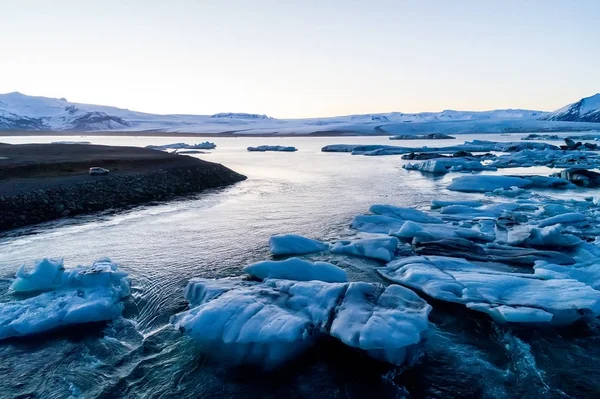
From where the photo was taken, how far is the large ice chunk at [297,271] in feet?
18.2

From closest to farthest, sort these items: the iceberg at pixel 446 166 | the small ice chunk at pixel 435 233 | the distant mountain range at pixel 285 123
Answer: the small ice chunk at pixel 435 233 < the iceberg at pixel 446 166 < the distant mountain range at pixel 285 123

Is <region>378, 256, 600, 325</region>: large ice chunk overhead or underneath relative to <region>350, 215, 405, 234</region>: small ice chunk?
overhead

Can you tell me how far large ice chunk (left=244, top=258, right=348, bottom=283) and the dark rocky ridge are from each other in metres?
6.79

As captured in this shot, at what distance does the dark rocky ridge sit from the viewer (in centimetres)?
981

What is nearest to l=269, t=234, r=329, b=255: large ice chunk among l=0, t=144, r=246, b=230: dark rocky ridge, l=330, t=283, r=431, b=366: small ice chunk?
l=330, t=283, r=431, b=366: small ice chunk

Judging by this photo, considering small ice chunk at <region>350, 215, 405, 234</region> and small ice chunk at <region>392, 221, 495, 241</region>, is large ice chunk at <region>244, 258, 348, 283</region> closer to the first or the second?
small ice chunk at <region>392, 221, 495, 241</region>

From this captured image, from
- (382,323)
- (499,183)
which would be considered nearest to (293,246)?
(382,323)

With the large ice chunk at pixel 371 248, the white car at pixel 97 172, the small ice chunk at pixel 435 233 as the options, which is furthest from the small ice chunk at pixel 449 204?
the white car at pixel 97 172

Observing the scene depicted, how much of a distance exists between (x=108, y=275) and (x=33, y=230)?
4820 millimetres

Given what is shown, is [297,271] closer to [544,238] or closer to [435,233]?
[435,233]

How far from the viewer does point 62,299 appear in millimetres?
4953

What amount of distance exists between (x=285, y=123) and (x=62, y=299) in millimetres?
109779

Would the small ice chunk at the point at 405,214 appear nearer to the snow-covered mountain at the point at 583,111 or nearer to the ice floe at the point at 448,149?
the ice floe at the point at 448,149

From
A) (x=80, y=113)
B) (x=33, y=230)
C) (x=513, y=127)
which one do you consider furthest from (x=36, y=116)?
(x=33, y=230)
